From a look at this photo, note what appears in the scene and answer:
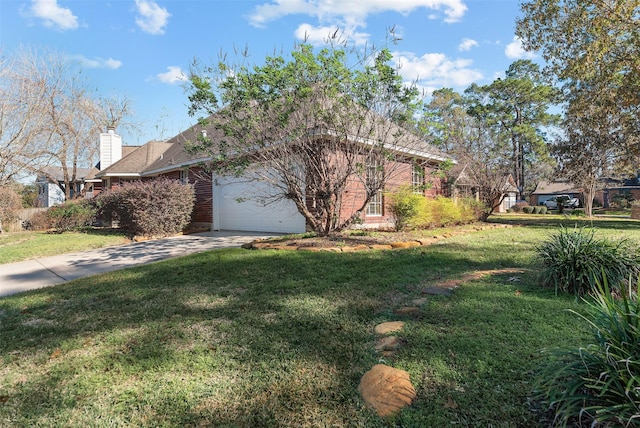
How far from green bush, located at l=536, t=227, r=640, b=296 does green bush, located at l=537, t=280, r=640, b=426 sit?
6.73 feet

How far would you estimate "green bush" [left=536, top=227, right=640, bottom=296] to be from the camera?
149 inches

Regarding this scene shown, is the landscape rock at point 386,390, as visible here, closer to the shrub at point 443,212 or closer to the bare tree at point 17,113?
the shrub at point 443,212

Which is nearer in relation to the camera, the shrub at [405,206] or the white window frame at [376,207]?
the shrub at [405,206]

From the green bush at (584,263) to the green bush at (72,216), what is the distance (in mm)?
15302

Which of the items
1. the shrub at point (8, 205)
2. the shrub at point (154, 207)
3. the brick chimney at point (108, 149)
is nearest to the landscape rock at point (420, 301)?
the shrub at point (154, 207)

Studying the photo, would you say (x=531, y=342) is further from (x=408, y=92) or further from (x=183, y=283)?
(x=408, y=92)

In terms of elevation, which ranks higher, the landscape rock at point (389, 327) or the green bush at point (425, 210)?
the green bush at point (425, 210)

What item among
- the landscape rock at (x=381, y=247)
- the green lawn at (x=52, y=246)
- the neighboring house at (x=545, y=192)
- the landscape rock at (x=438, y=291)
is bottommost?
the landscape rock at (x=438, y=291)

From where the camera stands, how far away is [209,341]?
289 cm

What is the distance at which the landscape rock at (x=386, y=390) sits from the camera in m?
1.97

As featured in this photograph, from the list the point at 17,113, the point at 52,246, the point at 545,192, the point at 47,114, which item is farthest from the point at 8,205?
the point at 545,192

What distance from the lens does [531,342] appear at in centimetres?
258

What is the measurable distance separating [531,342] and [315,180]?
5.59 m

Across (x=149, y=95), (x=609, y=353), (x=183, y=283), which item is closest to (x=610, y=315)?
(x=609, y=353)
